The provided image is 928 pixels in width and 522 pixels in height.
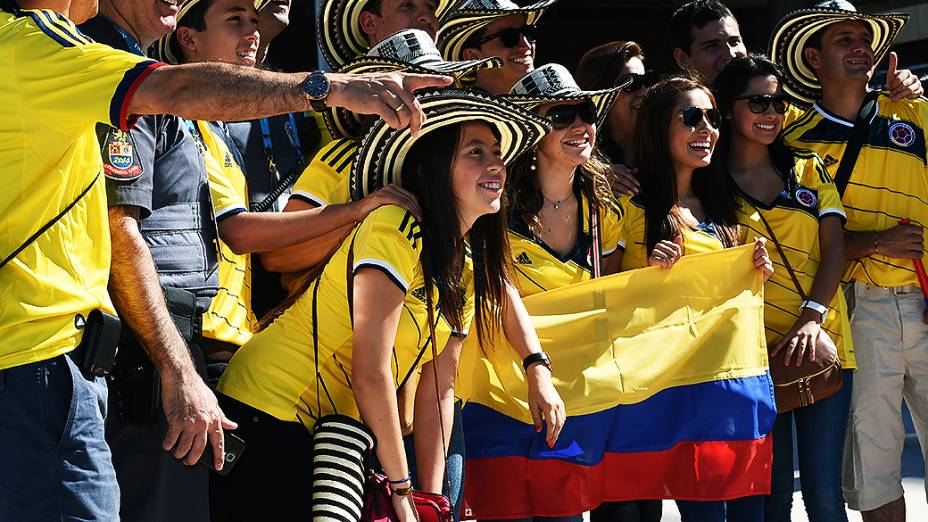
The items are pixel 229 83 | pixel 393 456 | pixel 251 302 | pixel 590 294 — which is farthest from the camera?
pixel 590 294

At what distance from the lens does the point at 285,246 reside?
3.91 meters

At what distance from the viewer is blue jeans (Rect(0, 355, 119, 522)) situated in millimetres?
2619

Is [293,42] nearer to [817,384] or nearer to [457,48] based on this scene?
[457,48]

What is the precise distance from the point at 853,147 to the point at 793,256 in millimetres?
623

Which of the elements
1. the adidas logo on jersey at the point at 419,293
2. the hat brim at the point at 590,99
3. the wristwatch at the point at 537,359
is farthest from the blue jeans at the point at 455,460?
the hat brim at the point at 590,99

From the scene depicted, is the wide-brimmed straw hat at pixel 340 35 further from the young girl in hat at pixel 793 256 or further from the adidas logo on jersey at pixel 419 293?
the young girl in hat at pixel 793 256

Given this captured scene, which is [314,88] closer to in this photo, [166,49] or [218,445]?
[218,445]

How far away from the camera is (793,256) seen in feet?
16.0

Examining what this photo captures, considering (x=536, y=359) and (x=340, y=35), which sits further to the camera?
(x=340, y=35)

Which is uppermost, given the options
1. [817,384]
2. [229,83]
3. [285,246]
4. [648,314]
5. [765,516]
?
[229,83]

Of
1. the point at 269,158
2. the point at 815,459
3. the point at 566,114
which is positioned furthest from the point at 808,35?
the point at 269,158

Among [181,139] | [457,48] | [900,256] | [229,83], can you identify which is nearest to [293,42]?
[457,48]

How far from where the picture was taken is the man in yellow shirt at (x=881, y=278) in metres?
5.13

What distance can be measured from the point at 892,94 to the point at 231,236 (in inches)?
113
